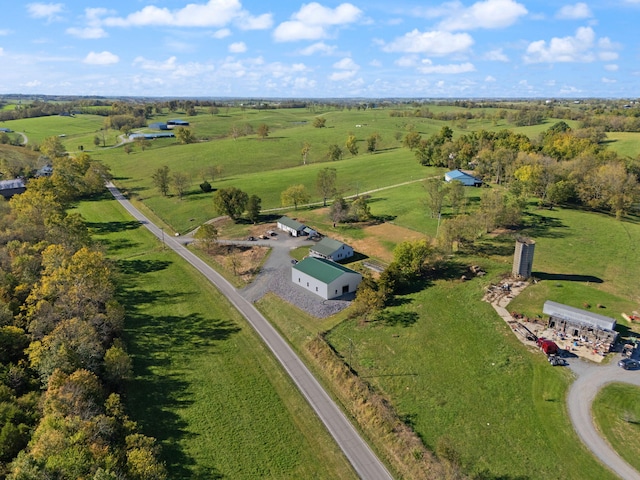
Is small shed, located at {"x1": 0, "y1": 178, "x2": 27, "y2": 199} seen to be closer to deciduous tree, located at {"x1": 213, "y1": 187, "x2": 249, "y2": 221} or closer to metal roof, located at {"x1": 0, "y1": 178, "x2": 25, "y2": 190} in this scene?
metal roof, located at {"x1": 0, "y1": 178, "x2": 25, "y2": 190}

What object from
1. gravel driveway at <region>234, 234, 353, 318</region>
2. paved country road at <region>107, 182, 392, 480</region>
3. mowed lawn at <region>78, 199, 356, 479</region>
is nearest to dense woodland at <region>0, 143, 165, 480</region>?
mowed lawn at <region>78, 199, 356, 479</region>

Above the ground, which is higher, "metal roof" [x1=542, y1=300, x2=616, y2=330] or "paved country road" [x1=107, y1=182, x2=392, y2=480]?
"metal roof" [x1=542, y1=300, x2=616, y2=330]

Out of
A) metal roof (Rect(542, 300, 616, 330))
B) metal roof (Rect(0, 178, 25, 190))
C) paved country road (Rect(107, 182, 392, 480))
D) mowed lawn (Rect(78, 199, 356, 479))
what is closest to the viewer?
paved country road (Rect(107, 182, 392, 480))

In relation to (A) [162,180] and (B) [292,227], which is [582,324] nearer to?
(B) [292,227]

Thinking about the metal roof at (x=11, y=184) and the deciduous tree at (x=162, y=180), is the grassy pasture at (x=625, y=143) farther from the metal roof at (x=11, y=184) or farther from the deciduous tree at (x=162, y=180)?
the metal roof at (x=11, y=184)

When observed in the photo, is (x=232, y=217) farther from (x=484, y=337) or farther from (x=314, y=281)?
(x=484, y=337)

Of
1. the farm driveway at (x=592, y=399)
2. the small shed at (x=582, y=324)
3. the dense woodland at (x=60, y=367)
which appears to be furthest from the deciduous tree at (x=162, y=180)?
the small shed at (x=582, y=324)

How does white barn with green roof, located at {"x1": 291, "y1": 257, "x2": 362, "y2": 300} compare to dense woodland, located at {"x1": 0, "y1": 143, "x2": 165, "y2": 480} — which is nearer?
dense woodland, located at {"x1": 0, "y1": 143, "x2": 165, "y2": 480}
